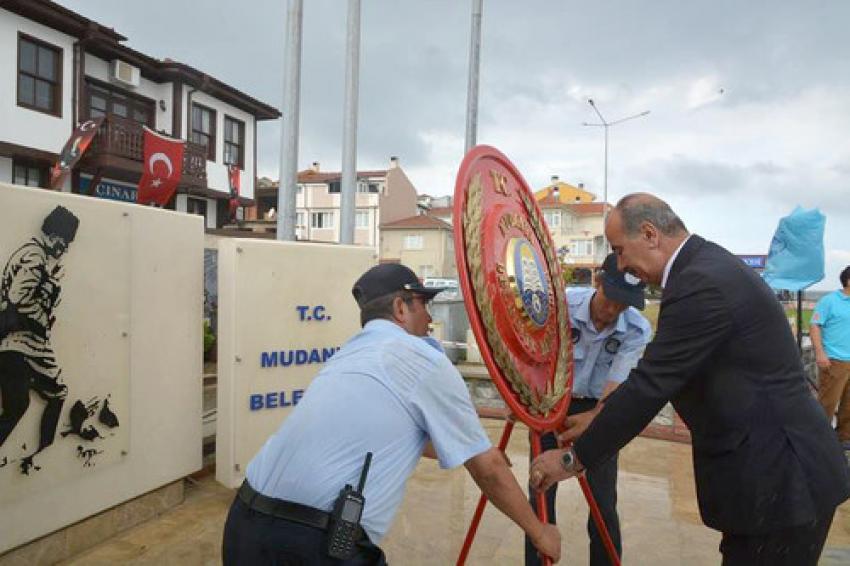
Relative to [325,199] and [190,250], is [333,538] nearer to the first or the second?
[190,250]

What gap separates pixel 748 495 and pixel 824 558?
229 centimetres

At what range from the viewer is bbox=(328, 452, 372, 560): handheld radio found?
1.73 m

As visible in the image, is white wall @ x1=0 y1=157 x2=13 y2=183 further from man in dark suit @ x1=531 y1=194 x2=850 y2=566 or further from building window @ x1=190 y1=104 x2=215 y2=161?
man in dark suit @ x1=531 y1=194 x2=850 y2=566

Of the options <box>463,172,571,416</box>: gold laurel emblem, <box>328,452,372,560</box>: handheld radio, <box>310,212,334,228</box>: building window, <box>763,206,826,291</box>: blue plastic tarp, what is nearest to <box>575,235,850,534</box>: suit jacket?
<box>463,172,571,416</box>: gold laurel emblem

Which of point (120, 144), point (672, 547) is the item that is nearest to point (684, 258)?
point (672, 547)

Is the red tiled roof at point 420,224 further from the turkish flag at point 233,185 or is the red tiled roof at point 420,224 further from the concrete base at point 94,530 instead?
the concrete base at point 94,530

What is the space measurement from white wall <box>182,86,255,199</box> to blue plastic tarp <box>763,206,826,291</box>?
61.7ft

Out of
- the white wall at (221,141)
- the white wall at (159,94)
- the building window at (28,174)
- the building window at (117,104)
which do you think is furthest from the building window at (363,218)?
the building window at (28,174)

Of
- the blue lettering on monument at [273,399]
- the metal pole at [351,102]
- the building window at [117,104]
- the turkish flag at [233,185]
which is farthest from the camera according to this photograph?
the turkish flag at [233,185]

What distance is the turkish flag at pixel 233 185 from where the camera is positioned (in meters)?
23.2

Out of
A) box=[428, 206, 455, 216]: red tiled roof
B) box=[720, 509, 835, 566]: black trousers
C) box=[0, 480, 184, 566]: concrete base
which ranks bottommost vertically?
box=[0, 480, 184, 566]: concrete base

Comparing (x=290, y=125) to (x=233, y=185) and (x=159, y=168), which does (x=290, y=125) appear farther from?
(x=233, y=185)

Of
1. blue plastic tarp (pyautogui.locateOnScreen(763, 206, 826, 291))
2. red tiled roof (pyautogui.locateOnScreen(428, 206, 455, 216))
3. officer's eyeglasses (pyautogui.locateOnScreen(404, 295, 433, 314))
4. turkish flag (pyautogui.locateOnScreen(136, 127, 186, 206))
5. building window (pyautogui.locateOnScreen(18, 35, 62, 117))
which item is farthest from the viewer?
red tiled roof (pyautogui.locateOnScreen(428, 206, 455, 216))

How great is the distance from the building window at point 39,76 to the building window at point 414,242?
32.8 metres
